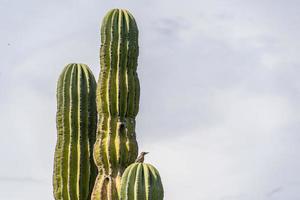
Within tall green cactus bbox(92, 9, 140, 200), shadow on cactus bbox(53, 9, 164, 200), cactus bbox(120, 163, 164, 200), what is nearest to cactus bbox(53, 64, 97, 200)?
shadow on cactus bbox(53, 9, 164, 200)

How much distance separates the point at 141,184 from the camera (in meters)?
9.08

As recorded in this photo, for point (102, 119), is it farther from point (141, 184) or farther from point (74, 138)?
point (141, 184)

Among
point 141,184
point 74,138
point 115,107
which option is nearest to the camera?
point 141,184

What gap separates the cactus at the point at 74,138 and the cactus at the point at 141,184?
1.99 metres

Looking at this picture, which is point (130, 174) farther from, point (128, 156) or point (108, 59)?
point (108, 59)

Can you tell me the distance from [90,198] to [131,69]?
1.97 metres

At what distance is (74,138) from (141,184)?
228cm

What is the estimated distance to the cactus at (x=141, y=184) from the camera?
904cm

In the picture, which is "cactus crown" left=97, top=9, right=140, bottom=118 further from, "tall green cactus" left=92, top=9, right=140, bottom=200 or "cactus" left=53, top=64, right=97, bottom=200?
"cactus" left=53, top=64, right=97, bottom=200

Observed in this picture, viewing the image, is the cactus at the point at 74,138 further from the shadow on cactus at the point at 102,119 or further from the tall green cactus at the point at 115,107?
the tall green cactus at the point at 115,107

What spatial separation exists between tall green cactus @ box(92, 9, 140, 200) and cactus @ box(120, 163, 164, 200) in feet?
4.24

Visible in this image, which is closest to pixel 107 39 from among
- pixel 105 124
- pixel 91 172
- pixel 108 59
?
pixel 108 59

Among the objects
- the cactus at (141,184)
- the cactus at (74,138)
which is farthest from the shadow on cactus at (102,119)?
the cactus at (141,184)

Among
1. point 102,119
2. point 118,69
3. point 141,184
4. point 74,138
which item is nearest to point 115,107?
point 102,119
